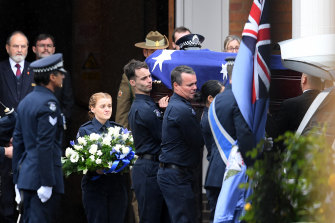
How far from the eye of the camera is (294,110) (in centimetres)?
755

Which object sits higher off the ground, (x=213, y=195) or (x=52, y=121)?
(x=52, y=121)

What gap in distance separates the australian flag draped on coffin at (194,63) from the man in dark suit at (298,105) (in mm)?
1598

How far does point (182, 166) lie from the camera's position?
8.58 metres

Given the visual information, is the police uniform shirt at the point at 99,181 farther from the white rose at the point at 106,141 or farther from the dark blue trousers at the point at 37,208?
the dark blue trousers at the point at 37,208

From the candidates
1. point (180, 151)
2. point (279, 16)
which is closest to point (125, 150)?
point (180, 151)

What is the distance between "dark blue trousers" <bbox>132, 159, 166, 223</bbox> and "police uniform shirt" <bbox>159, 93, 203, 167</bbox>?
43 centimetres

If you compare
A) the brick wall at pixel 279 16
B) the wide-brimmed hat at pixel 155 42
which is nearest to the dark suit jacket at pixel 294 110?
the brick wall at pixel 279 16

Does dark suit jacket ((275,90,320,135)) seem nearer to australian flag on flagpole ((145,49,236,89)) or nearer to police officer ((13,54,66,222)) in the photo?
australian flag on flagpole ((145,49,236,89))

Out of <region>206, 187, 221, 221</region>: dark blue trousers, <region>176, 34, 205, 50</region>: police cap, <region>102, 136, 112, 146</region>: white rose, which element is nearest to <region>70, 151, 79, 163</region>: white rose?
<region>102, 136, 112, 146</region>: white rose

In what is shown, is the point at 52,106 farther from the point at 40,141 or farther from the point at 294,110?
the point at 294,110

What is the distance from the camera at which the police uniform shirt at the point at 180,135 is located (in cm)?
855

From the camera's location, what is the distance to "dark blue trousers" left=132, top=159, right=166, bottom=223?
9.02 m

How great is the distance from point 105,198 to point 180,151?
116cm

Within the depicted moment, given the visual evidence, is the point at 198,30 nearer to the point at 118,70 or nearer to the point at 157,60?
the point at 157,60
